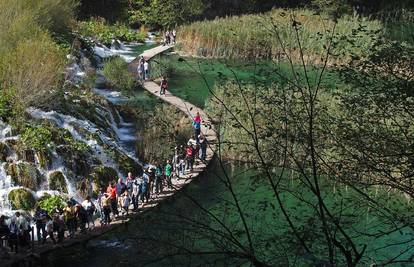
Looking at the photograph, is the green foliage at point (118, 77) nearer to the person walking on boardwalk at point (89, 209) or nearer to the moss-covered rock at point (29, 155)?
the moss-covered rock at point (29, 155)

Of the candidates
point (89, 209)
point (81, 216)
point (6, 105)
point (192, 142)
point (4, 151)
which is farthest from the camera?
point (192, 142)

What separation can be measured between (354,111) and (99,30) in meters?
33.1

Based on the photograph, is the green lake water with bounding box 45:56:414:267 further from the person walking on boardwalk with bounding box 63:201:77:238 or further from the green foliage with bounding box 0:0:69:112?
the green foliage with bounding box 0:0:69:112

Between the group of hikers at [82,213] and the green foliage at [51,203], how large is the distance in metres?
0.15

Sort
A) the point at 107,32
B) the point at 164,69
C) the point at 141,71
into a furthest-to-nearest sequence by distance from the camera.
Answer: the point at 107,32 → the point at 164,69 → the point at 141,71

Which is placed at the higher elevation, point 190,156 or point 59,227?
point 190,156

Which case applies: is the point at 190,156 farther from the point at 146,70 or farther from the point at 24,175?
the point at 146,70

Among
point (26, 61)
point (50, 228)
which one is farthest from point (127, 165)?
point (50, 228)

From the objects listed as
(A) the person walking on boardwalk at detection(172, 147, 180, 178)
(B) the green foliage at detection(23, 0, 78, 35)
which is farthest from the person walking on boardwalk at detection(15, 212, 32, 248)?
(B) the green foliage at detection(23, 0, 78, 35)

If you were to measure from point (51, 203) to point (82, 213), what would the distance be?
167 centimetres

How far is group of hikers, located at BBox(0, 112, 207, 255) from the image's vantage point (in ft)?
43.0

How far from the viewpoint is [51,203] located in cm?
1528

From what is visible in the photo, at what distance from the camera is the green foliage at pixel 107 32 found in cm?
3647

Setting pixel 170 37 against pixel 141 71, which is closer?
pixel 141 71
